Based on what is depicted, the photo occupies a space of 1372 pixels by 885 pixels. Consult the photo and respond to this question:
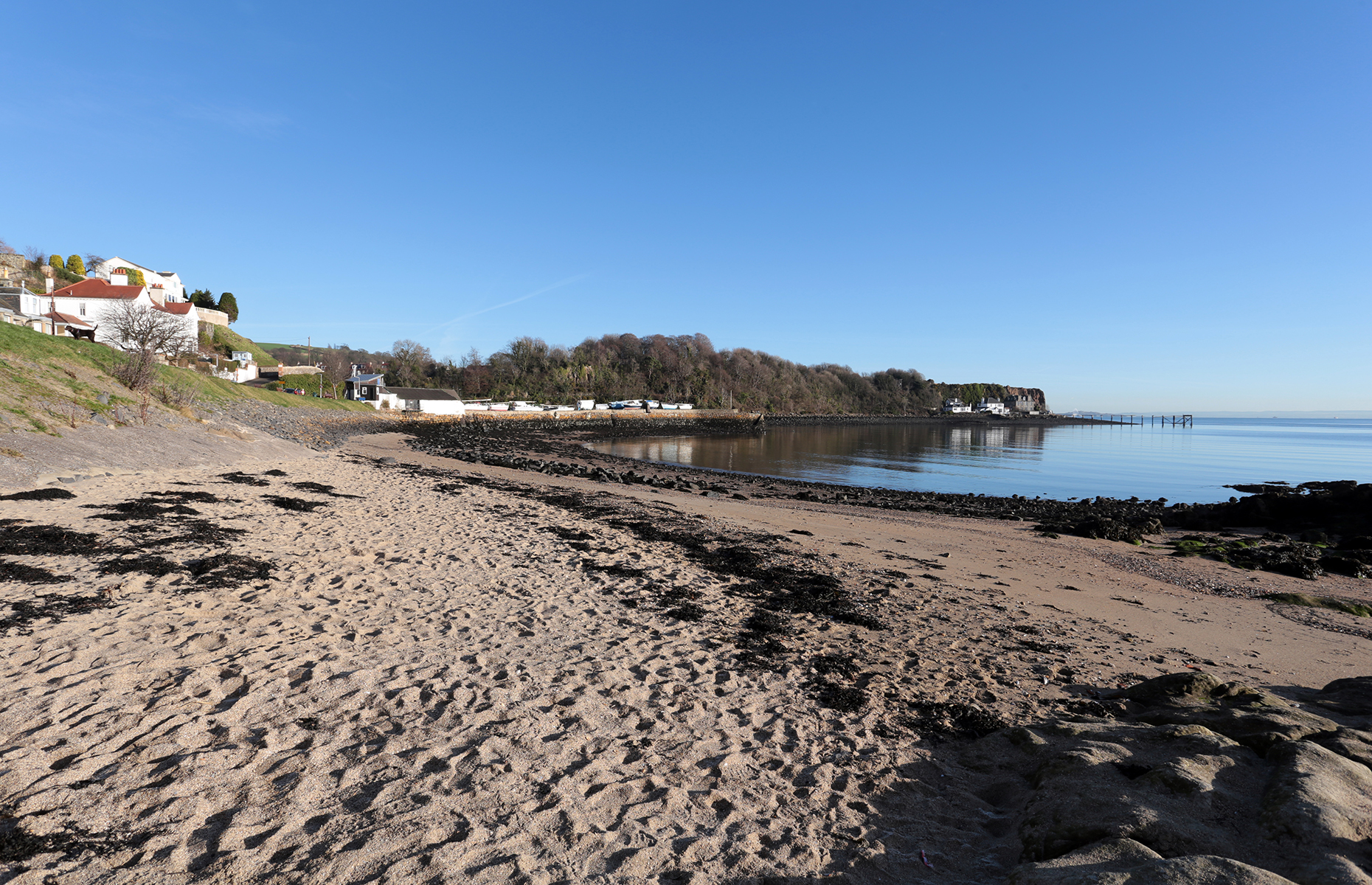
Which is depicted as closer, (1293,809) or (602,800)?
(1293,809)

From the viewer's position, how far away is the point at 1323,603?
10023 millimetres

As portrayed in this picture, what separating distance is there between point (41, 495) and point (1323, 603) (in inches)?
883

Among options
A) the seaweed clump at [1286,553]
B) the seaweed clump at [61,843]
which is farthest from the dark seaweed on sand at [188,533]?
the seaweed clump at [1286,553]

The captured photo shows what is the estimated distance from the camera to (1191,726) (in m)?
4.18

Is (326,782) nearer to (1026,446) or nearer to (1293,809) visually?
(1293,809)

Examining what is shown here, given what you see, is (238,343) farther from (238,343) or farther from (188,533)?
(188,533)

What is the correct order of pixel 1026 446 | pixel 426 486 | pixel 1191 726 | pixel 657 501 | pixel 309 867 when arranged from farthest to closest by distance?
pixel 1026 446
pixel 657 501
pixel 426 486
pixel 1191 726
pixel 309 867

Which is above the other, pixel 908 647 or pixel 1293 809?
pixel 1293 809

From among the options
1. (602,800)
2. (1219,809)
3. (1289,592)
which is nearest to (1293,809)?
(1219,809)

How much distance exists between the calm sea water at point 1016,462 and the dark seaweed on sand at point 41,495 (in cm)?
2742

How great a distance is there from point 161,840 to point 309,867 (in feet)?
2.83

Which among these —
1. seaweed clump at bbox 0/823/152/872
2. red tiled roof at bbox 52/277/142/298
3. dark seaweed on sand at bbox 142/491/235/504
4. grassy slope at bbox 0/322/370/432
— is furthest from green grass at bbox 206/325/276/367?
seaweed clump at bbox 0/823/152/872

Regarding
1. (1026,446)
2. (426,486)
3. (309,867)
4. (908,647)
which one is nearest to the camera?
(309,867)

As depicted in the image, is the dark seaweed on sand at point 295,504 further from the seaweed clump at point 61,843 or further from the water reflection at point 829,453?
the water reflection at point 829,453
